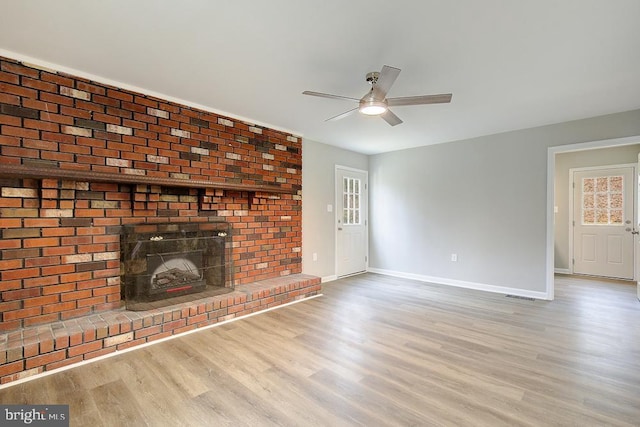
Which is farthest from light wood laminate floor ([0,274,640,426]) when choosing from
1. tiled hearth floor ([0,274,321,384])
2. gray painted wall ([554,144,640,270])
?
gray painted wall ([554,144,640,270])

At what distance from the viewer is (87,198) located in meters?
2.72

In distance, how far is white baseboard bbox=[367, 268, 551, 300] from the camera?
4219 millimetres

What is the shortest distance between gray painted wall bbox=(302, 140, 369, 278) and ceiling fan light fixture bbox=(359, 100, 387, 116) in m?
2.27

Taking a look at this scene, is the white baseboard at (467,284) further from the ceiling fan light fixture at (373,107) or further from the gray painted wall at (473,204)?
the ceiling fan light fixture at (373,107)

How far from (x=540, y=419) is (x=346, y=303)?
2.42 metres

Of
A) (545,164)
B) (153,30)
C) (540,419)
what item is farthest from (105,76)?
(545,164)

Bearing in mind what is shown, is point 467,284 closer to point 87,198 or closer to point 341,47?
point 341,47

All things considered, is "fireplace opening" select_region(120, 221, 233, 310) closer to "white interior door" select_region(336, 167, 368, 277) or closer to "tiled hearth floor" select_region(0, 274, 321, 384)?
"tiled hearth floor" select_region(0, 274, 321, 384)

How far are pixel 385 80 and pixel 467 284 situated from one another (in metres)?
3.83

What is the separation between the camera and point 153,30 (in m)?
2.06

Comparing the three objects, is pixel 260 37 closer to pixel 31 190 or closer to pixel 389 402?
pixel 31 190

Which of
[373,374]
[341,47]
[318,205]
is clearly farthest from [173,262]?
[341,47]

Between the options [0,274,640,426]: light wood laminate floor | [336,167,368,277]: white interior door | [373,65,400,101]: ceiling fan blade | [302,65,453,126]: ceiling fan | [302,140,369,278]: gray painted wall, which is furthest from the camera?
[336,167,368,277]: white interior door

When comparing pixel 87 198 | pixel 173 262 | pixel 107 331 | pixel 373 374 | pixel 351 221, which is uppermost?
pixel 87 198
